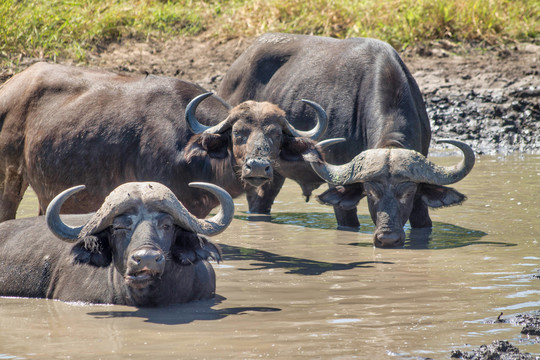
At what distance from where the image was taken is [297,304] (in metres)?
5.82

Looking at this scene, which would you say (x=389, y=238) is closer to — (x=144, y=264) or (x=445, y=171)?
(x=445, y=171)

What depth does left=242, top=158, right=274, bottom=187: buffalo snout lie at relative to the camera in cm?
693

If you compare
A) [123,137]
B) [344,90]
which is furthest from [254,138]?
[344,90]

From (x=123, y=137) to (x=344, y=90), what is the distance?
2710 mm

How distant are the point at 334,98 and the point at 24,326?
5029 mm

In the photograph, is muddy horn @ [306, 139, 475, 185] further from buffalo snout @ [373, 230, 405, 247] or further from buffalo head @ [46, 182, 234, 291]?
buffalo head @ [46, 182, 234, 291]

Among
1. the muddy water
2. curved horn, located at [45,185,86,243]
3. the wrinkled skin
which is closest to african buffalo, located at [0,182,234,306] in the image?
curved horn, located at [45,185,86,243]

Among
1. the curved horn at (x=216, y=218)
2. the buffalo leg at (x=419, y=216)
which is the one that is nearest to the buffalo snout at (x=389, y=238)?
the buffalo leg at (x=419, y=216)

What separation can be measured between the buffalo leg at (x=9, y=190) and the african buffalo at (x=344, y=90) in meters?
2.65

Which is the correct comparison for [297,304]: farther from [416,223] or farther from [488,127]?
[488,127]

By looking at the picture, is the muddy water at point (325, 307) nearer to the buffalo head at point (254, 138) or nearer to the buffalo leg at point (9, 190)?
the buffalo head at point (254, 138)

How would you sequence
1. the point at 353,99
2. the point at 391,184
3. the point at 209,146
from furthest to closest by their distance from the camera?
the point at 353,99
the point at 391,184
the point at 209,146

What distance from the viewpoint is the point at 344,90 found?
959 centimetres

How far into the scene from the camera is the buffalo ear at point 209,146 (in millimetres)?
7562
